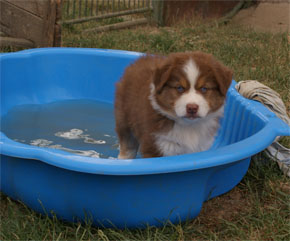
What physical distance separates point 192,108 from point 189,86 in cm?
18

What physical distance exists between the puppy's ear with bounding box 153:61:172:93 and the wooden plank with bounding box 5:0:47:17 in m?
3.30

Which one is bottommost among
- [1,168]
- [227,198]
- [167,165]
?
[227,198]

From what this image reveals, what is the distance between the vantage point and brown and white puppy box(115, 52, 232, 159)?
2873 millimetres

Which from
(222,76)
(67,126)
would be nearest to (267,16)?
(67,126)

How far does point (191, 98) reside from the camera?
9.23ft

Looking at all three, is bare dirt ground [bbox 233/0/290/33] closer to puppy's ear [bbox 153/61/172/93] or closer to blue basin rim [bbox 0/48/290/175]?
puppy's ear [bbox 153/61/172/93]

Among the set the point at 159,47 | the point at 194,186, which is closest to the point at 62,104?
the point at 159,47

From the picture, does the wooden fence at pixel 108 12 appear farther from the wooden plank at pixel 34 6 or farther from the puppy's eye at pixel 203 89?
the puppy's eye at pixel 203 89

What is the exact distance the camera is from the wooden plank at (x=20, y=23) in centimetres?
592

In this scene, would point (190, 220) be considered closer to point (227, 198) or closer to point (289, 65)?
point (227, 198)

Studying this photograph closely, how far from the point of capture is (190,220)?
3156 millimetres

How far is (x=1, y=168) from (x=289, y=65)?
3.89 meters

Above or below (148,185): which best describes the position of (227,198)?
below

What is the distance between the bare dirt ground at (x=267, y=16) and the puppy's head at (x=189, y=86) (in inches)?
210
